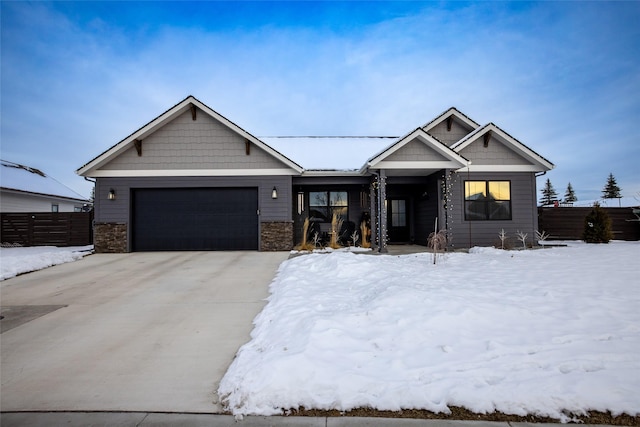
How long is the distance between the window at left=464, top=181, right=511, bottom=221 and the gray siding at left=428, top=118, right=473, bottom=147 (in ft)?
8.50

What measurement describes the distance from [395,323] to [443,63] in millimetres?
28117

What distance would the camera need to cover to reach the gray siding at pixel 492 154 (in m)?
10.6

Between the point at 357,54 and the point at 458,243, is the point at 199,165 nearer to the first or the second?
the point at 458,243

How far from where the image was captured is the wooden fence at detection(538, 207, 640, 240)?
1259cm

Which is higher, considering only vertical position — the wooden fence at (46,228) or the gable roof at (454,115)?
the gable roof at (454,115)

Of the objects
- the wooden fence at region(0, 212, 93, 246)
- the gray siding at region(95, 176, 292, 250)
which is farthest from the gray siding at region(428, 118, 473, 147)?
the wooden fence at region(0, 212, 93, 246)

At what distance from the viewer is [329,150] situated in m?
13.1

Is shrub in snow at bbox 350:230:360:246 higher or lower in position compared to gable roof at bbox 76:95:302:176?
lower

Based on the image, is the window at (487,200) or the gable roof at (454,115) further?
the gable roof at (454,115)

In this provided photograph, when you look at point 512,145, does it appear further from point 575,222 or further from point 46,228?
point 46,228

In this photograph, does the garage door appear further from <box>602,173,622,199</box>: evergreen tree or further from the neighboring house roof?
<box>602,173,622,199</box>: evergreen tree

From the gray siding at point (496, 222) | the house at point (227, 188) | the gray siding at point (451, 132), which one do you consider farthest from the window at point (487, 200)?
the gray siding at point (451, 132)

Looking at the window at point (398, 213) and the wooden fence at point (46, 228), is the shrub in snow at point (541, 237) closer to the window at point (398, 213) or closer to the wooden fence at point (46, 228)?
the window at point (398, 213)

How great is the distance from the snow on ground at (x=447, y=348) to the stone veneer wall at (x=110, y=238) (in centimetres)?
827
